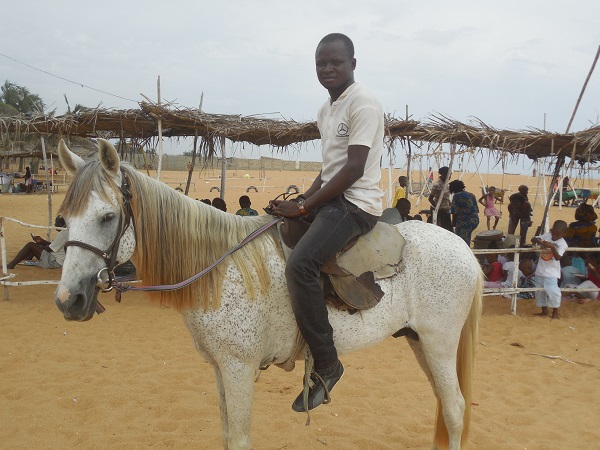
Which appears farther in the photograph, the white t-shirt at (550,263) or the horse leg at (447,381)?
the white t-shirt at (550,263)

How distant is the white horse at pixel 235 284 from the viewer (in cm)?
217

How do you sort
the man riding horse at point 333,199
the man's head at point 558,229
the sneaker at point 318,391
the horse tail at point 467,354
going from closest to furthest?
the man riding horse at point 333,199
the sneaker at point 318,391
the horse tail at point 467,354
the man's head at point 558,229

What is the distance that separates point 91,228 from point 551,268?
7198 millimetres

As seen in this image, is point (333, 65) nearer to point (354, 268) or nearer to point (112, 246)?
point (354, 268)

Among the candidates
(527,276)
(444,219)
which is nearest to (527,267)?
(527,276)

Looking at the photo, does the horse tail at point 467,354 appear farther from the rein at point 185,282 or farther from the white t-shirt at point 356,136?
the rein at point 185,282

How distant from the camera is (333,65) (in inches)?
104

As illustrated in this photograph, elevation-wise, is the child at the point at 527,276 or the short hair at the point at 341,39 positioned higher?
the short hair at the point at 341,39

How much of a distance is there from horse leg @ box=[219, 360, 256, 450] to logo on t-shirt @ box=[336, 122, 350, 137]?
145cm

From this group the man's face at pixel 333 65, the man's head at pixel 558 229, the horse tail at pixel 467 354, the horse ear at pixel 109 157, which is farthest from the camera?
the man's head at pixel 558 229

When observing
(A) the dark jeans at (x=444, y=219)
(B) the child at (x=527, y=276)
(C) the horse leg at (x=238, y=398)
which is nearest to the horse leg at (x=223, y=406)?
(C) the horse leg at (x=238, y=398)

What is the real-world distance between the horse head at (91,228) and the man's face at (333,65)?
4.21ft

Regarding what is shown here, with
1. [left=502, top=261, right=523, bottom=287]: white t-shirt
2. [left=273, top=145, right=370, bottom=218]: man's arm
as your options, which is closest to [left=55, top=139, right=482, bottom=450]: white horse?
[left=273, top=145, right=370, bottom=218]: man's arm

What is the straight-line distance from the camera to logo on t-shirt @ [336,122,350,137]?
264cm
